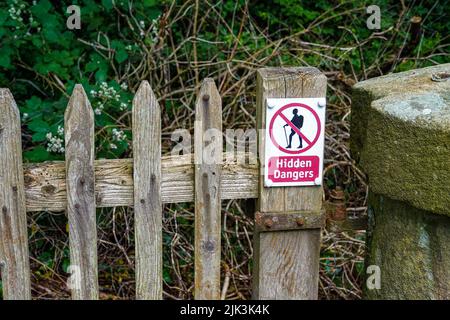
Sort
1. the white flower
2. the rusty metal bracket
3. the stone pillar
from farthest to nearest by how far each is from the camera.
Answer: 1. the white flower
2. the rusty metal bracket
3. the stone pillar

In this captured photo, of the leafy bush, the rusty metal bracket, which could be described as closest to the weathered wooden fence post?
the rusty metal bracket

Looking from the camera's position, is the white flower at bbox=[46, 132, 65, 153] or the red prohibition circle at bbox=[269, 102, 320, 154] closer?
the red prohibition circle at bbox=[269, 102, 320, 154]

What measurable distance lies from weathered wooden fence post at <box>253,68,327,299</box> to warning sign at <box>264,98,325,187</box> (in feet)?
0.06

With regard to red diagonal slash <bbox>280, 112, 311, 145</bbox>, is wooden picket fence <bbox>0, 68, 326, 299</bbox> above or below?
below

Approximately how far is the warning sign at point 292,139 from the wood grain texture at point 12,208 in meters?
0.71

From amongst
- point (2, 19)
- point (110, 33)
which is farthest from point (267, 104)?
point (110, 33)

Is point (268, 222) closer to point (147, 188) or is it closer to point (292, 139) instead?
point (292, 139)

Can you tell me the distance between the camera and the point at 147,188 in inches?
80.3

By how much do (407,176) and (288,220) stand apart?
15.1 inches

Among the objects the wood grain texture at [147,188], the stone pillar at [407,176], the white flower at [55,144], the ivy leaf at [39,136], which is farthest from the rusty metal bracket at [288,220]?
the ivy leaf at [39,136]

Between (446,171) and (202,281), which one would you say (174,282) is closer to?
(202,281)

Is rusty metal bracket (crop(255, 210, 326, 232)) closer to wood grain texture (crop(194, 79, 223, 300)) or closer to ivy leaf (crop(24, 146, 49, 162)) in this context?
wood grain texture (crop(194, 79, 223, 300))

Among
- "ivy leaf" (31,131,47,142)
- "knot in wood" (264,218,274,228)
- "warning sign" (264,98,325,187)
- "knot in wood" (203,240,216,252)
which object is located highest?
"ivy leaf" (31,131,47,142)

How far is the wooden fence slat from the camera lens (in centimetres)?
196
